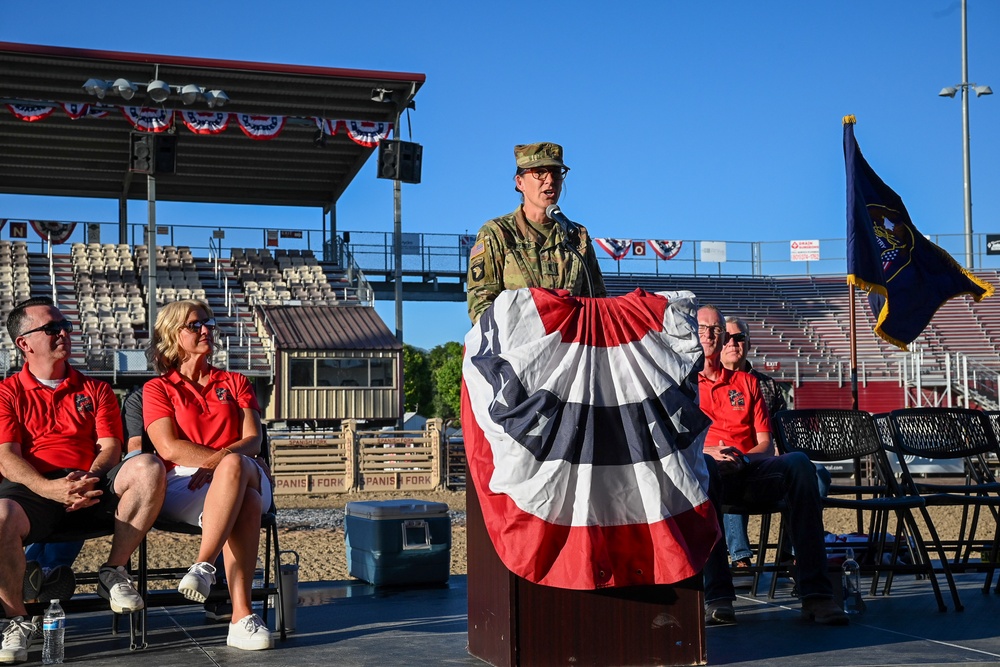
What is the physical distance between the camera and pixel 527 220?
4.22 metres

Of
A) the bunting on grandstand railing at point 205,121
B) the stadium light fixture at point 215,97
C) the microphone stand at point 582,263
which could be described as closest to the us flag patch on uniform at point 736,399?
the microphone stand at point 582,263

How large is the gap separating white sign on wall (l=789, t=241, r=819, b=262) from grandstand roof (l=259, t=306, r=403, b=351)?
1604 centimetres

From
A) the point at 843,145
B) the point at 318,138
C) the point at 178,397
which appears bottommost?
the point at 178,397

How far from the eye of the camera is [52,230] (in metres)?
32.1

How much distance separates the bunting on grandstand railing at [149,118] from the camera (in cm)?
2425

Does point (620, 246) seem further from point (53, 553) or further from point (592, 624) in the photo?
point (592, 624)

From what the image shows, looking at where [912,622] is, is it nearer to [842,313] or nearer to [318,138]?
[318,138]

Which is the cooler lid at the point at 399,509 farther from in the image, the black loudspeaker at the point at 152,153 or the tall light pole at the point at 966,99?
the tall light pole at the point at 966,99

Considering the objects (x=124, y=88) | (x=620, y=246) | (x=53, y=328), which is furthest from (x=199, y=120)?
(x=53, y=328)

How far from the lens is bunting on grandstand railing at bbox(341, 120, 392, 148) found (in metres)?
26.3

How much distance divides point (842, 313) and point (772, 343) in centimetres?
405

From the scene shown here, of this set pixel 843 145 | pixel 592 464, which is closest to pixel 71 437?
pixel 592 464

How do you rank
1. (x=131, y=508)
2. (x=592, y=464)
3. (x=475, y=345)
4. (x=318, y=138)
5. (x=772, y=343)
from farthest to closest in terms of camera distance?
(x=772, y=343) < (x=318, y=138) < (x=131, y=508) < (x=475, y=345) < (x=592, y=464)

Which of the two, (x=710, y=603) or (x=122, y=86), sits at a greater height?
(x=122, y=86)
